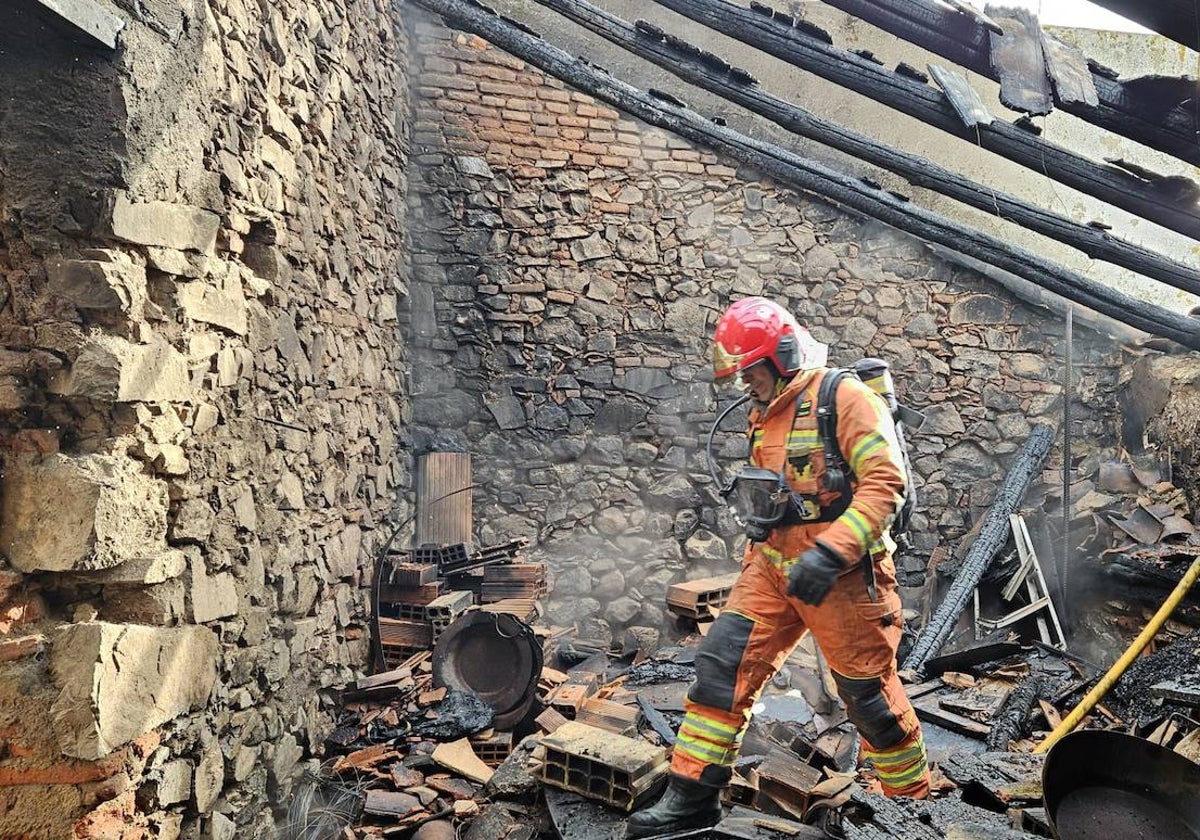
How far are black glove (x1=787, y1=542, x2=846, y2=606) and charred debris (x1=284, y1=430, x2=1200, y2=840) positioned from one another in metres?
0.86

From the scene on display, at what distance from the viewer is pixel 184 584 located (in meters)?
2.68

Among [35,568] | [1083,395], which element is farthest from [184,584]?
[1083,395]

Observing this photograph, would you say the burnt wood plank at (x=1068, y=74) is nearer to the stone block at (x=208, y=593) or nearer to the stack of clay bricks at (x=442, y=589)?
the stack of clay bricks at (x=442, y=589)

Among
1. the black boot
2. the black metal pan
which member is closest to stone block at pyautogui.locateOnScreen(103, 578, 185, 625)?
the black boot

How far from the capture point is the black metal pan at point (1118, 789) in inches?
97.9

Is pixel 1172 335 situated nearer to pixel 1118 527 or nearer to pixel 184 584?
pixel 1118 527

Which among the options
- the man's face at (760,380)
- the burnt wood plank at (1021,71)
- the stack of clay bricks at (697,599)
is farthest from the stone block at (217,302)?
the burnt wood plank at (1021,71)

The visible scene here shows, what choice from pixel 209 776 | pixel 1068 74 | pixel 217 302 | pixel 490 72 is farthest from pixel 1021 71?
pixel 209 776

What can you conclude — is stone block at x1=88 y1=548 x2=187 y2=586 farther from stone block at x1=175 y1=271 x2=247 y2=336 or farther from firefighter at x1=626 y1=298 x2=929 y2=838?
firefighter at x1=626 y1=298 x2=929 y2=838

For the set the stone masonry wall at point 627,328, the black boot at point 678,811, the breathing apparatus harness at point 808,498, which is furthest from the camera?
the stone masonry wall at point 627,328

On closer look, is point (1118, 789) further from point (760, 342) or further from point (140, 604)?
point (140, 604)

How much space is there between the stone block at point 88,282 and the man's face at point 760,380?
2.39 meters

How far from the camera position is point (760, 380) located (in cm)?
332

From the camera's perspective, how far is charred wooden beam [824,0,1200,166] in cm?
410
